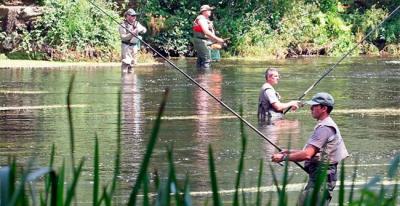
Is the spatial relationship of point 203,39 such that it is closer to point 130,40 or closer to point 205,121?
point 130,40

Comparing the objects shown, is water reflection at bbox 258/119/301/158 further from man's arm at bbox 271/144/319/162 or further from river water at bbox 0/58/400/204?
man's arm at bbox 271/144/319/162

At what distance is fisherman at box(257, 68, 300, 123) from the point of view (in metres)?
15.4

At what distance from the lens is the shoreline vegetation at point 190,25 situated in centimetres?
2983

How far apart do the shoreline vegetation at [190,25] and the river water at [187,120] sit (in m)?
3.29

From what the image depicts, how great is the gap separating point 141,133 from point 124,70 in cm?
1139

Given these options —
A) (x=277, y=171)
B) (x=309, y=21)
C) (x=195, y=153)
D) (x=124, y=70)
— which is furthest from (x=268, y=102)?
(x=309, y=21)

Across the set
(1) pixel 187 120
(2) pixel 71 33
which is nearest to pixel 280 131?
(1) pixel 187 120

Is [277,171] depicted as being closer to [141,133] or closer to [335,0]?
[141,133]

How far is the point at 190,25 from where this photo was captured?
1342 inches

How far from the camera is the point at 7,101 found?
59.6 feet

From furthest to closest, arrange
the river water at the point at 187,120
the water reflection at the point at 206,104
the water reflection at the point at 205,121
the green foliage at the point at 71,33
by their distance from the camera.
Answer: the green foliage at the point at 71,33 → the water reflection at the point at 206,104 → the water reflection at the point at 205,121 → the river water at the point at 187,120

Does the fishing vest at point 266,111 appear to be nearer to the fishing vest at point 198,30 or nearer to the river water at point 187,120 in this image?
the river water at point 187,120

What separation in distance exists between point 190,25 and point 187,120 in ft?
61.2

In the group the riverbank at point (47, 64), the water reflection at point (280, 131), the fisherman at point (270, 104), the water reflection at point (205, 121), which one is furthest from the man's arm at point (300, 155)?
the riverbank at point (47, 64)
